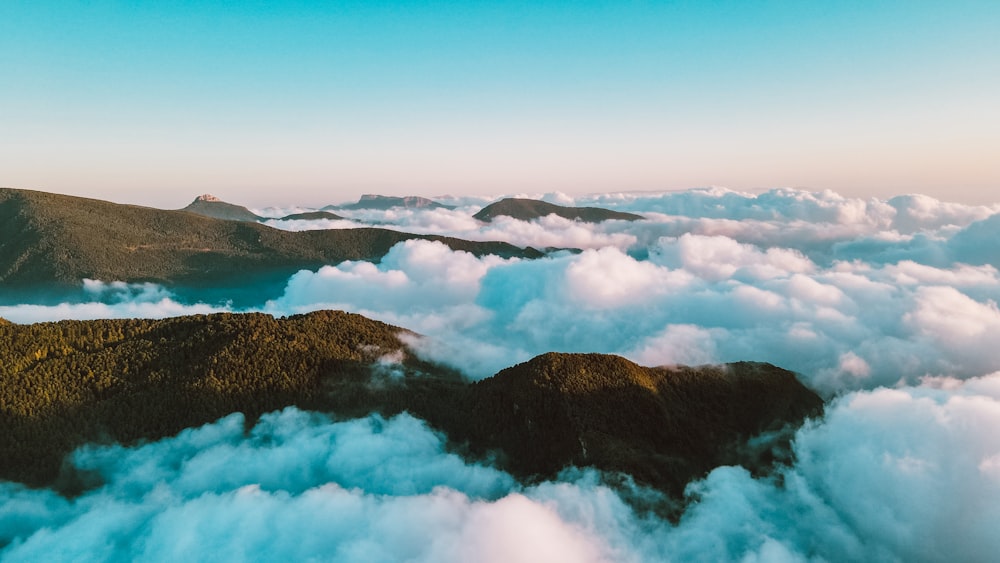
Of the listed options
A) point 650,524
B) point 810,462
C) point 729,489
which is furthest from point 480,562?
point 810,462

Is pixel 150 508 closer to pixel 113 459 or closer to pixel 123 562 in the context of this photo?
pixel 123 562

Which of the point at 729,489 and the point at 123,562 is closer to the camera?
the point at 123,562

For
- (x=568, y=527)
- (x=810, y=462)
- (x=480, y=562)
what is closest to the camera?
(x=480, y=562)

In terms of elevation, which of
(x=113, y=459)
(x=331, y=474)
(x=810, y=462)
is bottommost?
(x=810, y=462)

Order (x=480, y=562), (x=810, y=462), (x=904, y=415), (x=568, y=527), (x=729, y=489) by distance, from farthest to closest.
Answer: (x=810, y=462) → (x=729, y=489) → (x=904, y=415) → (x=568, y=527) → (x=480, y=562)

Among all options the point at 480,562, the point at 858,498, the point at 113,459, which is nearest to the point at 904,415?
the point at 858,498

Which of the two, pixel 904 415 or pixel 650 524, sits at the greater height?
pixel 904 415

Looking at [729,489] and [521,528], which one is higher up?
[521,528]

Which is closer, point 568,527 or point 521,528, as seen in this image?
point 521,528

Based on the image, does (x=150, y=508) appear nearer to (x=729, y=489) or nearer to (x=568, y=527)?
(x=568, y=527)
